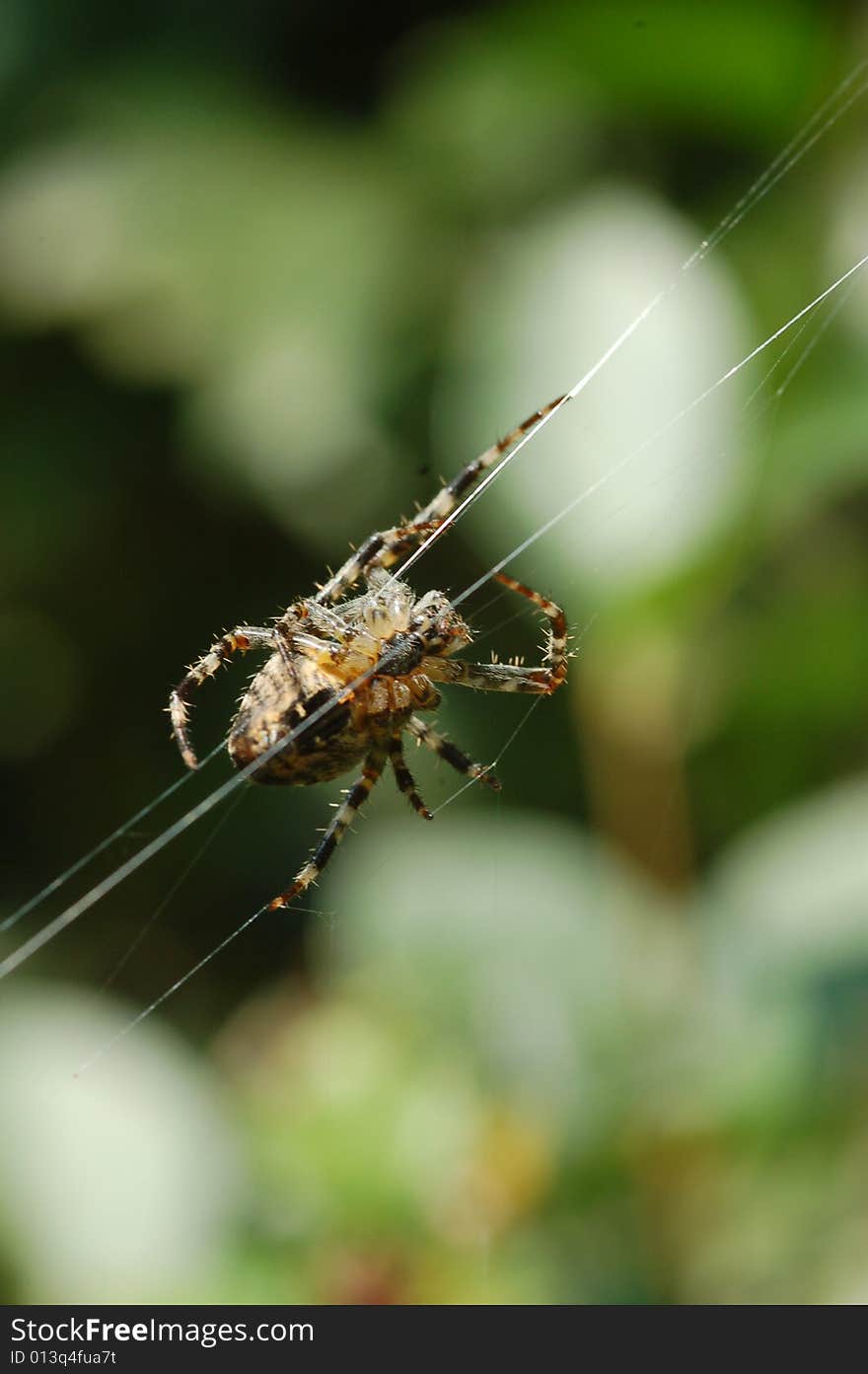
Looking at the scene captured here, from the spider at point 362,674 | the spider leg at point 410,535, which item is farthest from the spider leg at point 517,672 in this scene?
the spider leg at point 410,535

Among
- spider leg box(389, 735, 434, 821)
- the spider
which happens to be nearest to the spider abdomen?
the spider

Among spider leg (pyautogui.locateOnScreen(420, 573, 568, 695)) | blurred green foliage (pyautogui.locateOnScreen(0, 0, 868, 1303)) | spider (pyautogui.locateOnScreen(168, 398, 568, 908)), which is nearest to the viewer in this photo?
blurred green foliage (pyautogui.locateOnScreen(0, 0, 868, 1303))

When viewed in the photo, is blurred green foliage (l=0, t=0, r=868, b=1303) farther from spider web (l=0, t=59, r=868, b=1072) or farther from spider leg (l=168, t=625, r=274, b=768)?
spider leg (l=168, t=625, r=274, b=768)

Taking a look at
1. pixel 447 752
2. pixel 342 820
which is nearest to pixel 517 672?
pixel 447 752

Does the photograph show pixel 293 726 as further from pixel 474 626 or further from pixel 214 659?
pixel 474 626

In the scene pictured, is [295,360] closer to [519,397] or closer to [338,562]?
[338,562]

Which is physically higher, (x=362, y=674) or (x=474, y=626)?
(x=474, y=626)

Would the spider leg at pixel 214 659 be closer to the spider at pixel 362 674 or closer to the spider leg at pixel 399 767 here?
the spider at pixel 362 674
